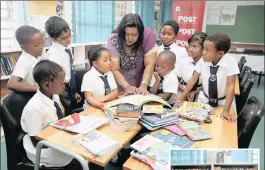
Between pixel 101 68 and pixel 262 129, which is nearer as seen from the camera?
pixel 101 68

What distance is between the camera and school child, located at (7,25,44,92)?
5.34ft

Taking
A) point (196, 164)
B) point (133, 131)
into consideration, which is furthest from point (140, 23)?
point (196, 164)

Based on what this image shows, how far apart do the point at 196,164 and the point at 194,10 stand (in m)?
3.71

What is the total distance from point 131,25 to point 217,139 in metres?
1.08

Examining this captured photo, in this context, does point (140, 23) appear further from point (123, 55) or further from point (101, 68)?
point (101, 68)

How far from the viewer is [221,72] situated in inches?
68.8

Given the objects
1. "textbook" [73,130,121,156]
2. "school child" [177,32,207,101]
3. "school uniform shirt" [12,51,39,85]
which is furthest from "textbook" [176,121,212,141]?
"school uniform shirt" [12,51,39,85]

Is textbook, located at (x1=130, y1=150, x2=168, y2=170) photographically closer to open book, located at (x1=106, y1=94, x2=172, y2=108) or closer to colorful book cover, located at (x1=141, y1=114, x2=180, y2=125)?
colorful book cover, located at (x1=141, y1=114, x2=180, y2=125)

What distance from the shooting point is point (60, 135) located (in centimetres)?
122

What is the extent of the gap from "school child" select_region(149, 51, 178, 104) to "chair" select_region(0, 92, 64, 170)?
1.01 meters

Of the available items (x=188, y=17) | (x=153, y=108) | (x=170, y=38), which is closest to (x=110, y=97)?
(x=153, y=108)

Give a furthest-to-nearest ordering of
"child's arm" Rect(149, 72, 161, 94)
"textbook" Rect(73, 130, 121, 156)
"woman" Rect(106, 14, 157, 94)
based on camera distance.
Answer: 1. "child's arm" Rect(149, 72, 161, 94)
2. "woman" Rect(106, 14, 157, 94)
3. "textbook" Rect(73, 130, 121, 156)

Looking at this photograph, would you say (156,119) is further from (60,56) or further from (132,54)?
(60,56)

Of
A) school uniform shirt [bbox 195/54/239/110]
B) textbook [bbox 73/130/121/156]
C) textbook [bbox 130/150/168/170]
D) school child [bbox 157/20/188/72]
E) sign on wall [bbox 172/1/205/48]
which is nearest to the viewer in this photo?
textbook [bbox 130/150/168/170]
